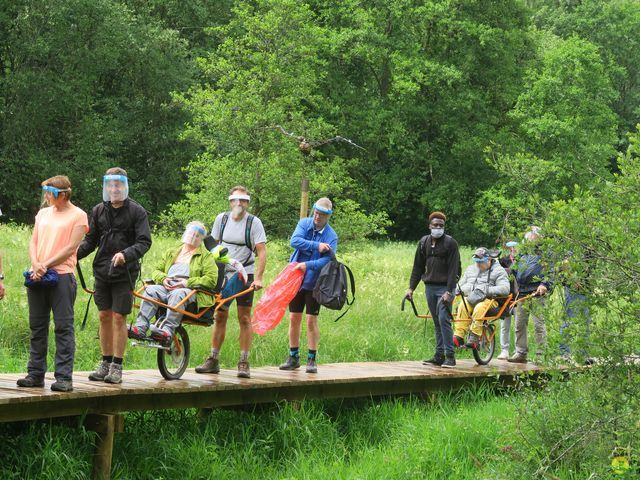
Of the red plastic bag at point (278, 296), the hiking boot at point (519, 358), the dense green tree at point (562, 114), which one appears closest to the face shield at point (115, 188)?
the red plastic bag at point (278, 296)

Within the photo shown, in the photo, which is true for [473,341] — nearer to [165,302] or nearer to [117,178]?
[165,302]

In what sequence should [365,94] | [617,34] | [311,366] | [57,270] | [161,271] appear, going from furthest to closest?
[617,34] < [365,94] < [311,366] < [161,271] < [57,270]

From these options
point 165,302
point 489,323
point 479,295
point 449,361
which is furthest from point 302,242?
point 489,323

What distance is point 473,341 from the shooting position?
1326 cm

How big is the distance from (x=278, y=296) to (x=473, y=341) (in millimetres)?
3587

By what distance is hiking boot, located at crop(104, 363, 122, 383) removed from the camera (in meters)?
8.96

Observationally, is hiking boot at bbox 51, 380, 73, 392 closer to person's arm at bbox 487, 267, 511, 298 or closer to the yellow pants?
the yellow pants

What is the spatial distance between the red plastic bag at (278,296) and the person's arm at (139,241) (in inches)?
89.1

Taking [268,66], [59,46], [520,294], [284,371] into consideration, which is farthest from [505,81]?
[284,371]

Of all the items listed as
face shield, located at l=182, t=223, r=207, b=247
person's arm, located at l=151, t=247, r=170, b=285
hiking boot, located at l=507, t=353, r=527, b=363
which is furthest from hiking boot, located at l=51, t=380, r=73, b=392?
hiking boot, located at l=507, t=353, r=527, b=363

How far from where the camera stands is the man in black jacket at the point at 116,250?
8633 mm

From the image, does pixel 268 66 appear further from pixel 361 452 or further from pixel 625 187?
pixel 625 187

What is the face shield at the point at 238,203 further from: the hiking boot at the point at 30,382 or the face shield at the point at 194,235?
the hiking boot at the point at 30,382

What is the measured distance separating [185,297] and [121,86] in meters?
33.9
